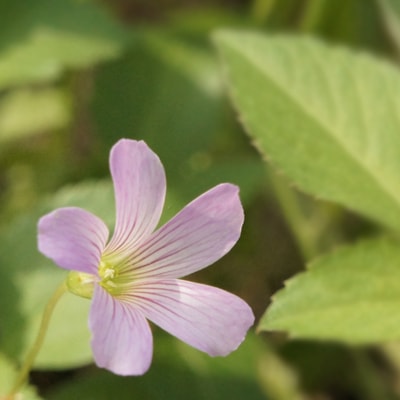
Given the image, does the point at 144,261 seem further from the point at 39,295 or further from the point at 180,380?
the point at 180,380

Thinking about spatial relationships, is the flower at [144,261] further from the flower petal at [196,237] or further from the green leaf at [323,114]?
the green leaf at [323,114]

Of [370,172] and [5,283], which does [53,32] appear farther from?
[370,172]

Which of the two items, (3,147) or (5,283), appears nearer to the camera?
(5,283)

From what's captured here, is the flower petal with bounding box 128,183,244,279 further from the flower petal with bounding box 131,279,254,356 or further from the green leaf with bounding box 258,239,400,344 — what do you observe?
the green leaf with bounding box 258,239,400,344

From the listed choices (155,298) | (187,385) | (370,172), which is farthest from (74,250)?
(187,385)

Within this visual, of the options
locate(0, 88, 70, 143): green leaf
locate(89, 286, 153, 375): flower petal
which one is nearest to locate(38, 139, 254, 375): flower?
locate(89, 286, 153, 375): flower petal

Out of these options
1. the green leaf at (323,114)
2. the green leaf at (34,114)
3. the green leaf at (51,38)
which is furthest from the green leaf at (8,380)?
the green leaf at (34,114)

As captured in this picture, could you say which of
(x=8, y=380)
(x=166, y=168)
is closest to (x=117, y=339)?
(x=8, y=380)
